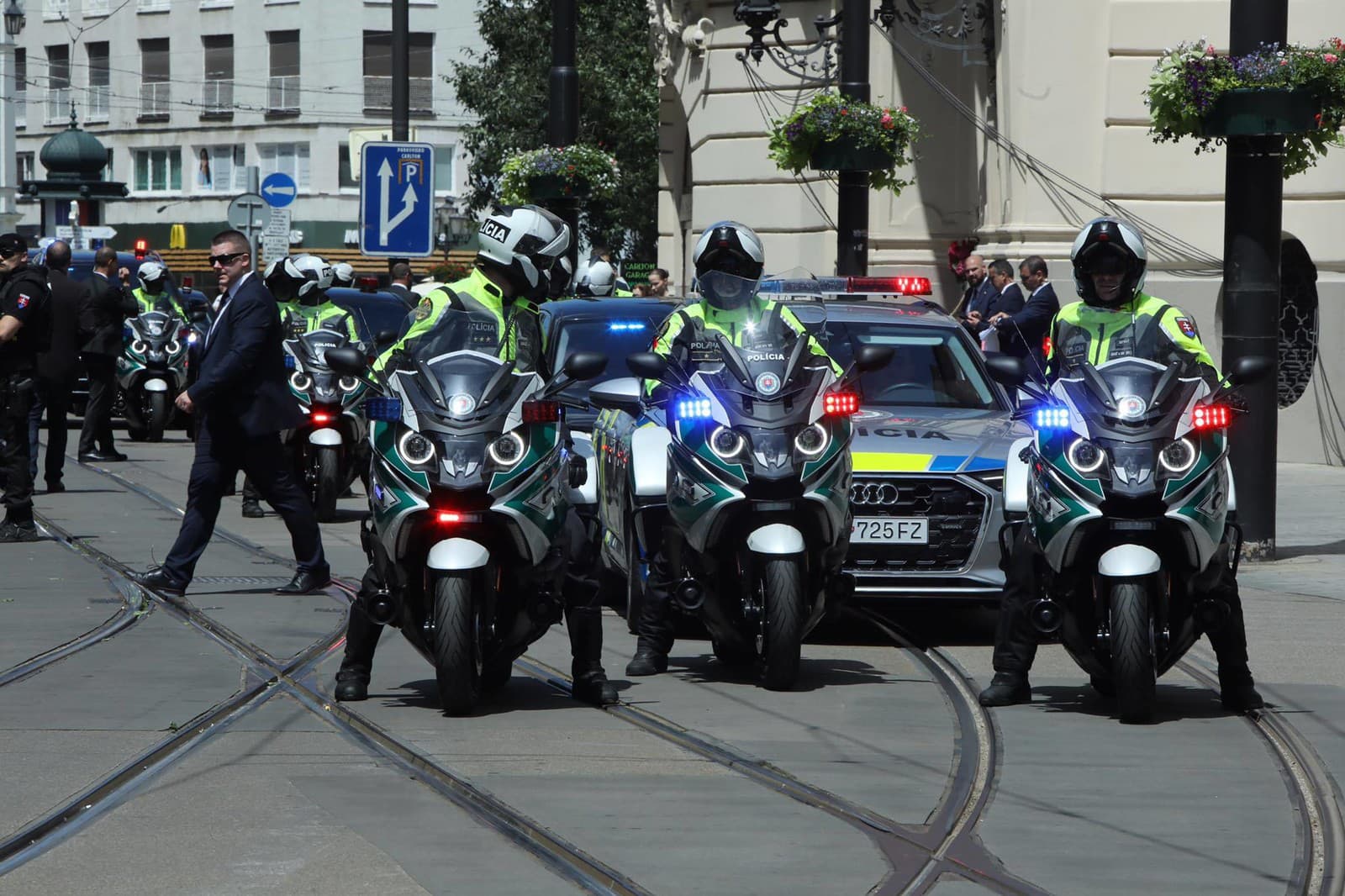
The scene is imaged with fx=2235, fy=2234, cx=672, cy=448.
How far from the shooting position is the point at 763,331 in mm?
8766

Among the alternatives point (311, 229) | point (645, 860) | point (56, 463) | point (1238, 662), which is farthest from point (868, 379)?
point (311, 229)

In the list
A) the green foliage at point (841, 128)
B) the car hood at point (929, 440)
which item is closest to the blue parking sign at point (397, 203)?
the green foliage at point (841, 128)

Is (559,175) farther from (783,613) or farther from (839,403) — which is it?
(783,613)

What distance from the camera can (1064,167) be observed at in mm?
21516

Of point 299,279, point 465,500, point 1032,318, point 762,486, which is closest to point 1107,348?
point 762,486

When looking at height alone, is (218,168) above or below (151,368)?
above

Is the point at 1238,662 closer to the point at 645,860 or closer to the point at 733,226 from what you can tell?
the point at 733,226

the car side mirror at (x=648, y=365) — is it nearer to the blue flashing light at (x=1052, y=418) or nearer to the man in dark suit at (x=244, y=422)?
the blue flashing light at (x=1052, y=418)

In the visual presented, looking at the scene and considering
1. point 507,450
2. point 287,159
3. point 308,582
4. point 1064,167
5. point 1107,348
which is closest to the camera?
point 507,450

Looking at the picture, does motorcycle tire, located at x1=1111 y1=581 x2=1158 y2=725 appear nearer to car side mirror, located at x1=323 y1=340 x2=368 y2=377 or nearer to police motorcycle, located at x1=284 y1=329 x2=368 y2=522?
car side mirror, located at x1=323 y1=340 x2=368 y2=377

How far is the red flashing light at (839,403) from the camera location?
8586mm

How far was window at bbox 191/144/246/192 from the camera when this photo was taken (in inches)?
2672

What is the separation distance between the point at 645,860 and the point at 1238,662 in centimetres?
322

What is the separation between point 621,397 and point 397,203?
1006 centimetres
